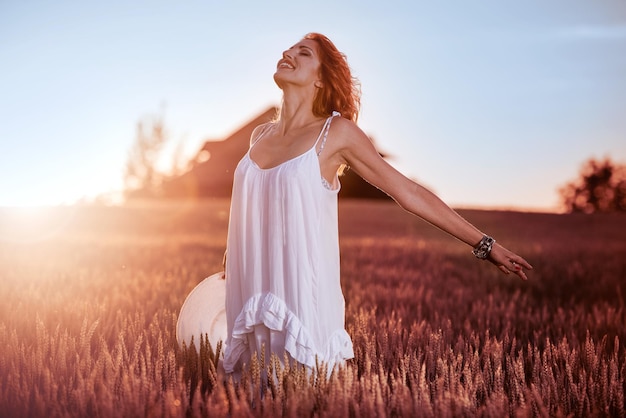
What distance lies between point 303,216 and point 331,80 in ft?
2.23

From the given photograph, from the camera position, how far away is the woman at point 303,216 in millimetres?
3213

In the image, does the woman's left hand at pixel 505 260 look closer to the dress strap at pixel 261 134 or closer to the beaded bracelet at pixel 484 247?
the beaded bracelet at pixel 484 247

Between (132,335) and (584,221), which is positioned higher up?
(584,221)

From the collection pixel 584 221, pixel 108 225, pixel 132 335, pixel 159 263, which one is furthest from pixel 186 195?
pixel 132 335

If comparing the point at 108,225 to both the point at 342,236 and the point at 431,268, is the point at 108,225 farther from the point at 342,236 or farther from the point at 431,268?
the point at 431,268

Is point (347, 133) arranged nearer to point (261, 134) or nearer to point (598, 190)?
point (261, 134)

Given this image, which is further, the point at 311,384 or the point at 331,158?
the point at 331,158

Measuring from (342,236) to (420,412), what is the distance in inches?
521

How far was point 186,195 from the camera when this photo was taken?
30312 mm

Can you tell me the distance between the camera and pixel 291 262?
3.21 m

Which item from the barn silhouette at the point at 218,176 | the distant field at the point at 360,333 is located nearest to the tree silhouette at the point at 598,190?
the barn silhouette at the point at 218,176

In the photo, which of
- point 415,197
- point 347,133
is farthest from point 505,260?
point 347,133

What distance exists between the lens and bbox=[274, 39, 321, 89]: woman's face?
337cm

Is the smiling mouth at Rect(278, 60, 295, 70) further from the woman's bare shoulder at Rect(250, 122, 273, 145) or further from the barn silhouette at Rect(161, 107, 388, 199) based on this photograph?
the barn silhouette at Rect(161, 107, 388, 199)
